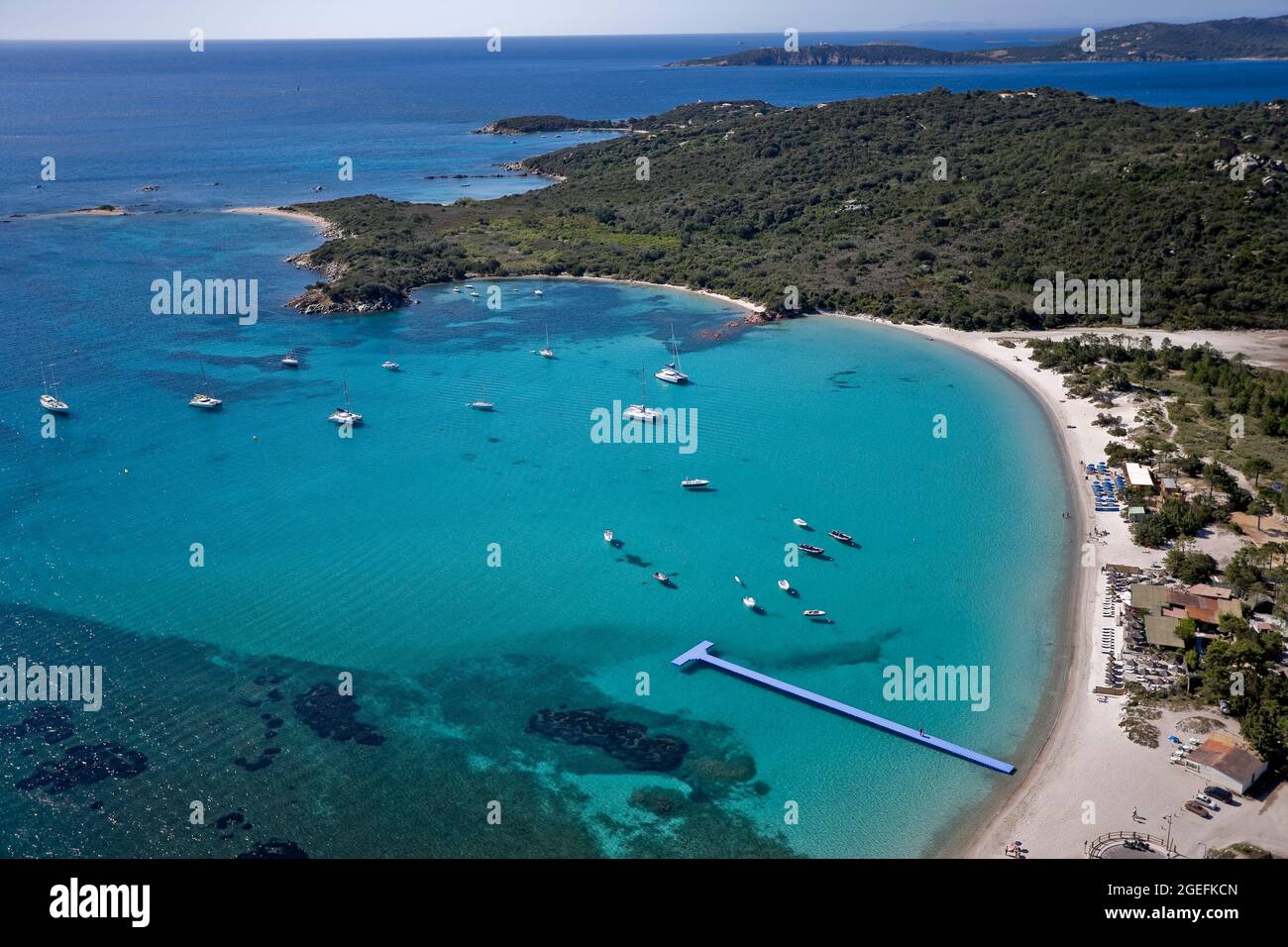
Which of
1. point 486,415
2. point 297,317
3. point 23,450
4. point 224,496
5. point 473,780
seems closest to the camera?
point 473,780

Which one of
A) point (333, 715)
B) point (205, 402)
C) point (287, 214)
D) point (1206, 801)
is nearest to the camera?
point (1206, 801)

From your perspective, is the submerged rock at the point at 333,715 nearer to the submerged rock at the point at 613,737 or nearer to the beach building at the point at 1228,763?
the submerged rock at the point at 613,737

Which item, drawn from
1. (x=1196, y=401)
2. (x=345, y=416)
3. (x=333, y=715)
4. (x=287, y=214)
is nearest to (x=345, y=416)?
(x=345, y=416)

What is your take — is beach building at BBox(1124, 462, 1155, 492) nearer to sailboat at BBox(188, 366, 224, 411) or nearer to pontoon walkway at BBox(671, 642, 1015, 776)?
pontoon walkway at BBox(671, 642, 1015, 776)

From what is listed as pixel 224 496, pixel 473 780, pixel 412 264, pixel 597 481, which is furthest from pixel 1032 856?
pixel 412 264

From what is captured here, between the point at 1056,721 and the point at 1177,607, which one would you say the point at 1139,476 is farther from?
the point at 1056,721

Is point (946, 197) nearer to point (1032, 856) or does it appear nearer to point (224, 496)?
point (224, 496)

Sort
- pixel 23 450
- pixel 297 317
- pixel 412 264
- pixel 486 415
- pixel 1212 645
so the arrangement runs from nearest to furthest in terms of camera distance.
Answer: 1. pixel 1212 645
2. pixel 23 450
3. pixel 486 415
4. pixel 297 317
5. pixel 412 264
